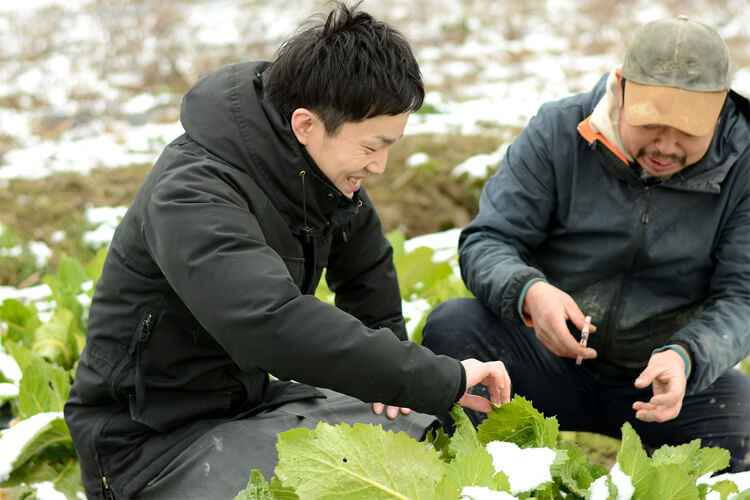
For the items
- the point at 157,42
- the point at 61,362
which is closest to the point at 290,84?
the point at 61,362

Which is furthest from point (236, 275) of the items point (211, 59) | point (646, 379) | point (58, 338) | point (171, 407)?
point (211, 59)

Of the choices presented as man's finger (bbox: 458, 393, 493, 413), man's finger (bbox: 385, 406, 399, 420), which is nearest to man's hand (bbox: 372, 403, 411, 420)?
man's finger (bbox: 385, 406, 399, 420)

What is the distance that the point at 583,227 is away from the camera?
233 centimetres

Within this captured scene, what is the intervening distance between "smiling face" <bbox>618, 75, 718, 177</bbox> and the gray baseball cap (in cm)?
5

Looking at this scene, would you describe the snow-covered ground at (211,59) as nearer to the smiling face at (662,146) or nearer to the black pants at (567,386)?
the black pants at (567,386)

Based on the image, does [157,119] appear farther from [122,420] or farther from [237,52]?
[122,420]

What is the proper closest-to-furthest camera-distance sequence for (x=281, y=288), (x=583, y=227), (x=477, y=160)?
(x=281, y=288) → (x=583, y=227) → (x=477, y=160)

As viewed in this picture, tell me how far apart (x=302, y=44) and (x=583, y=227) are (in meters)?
1.08

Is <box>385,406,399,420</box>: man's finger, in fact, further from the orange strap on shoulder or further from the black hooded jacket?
the orange strap on shoulder

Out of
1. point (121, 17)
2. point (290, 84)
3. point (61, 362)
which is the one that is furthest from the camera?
point (121, 17)

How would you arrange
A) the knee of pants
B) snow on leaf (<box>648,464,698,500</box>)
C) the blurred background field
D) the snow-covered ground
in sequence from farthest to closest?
the snow-covered ground, the blurred background field, the knee of pants, snow on leaf (<box>648,464,698,500</box>)

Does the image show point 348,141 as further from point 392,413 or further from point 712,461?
point 712,461

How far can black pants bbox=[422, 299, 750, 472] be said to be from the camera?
2.28 meters

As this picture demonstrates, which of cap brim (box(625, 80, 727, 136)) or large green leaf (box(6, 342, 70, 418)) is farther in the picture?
large green leaf (box(6, 342, 70, 418))
